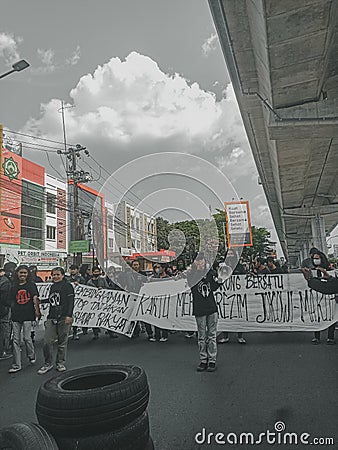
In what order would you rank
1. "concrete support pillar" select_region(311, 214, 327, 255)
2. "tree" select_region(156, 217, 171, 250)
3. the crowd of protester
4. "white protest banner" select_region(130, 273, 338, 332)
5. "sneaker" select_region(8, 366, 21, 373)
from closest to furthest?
the crowd of protester < "sneaker" select_region(8, 366, 21, 373) < "white protest banner" select_region(130, 273, 338, 332) < "tree" select_region(156, 217, 171, 250) < "concrete support pillar" select_region(311, 214, 327, 255)

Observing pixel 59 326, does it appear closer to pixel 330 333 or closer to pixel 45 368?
pixel 45 368

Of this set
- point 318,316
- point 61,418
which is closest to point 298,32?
point 318,316

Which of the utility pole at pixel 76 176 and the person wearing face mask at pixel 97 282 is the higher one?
the utility pole at pixel 76 176

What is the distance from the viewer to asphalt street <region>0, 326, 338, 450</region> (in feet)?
12.3

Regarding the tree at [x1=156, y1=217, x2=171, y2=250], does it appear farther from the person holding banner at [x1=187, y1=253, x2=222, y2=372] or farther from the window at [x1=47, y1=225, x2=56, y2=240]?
the window at [x1=47, y1=225, x2=56, y2=240]

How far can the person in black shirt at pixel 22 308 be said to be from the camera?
20.9ft

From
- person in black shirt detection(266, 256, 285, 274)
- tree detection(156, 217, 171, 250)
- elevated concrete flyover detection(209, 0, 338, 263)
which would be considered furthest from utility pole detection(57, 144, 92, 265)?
person in black shirt detection(266, 256, 285, 274)

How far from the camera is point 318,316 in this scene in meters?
7.98

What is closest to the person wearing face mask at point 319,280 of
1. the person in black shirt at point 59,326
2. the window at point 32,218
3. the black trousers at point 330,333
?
the black trousers at point 330,333

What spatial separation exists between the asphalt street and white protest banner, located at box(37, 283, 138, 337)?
638mm

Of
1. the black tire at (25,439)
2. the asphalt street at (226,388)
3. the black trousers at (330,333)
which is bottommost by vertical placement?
the asphalt street at (226,388)

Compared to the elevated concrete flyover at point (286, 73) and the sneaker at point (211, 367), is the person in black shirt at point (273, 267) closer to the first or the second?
the elevated concrete flyover at point (286, 73)

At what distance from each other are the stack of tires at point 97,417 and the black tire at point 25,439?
0.24m

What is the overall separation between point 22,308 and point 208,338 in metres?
3.21
